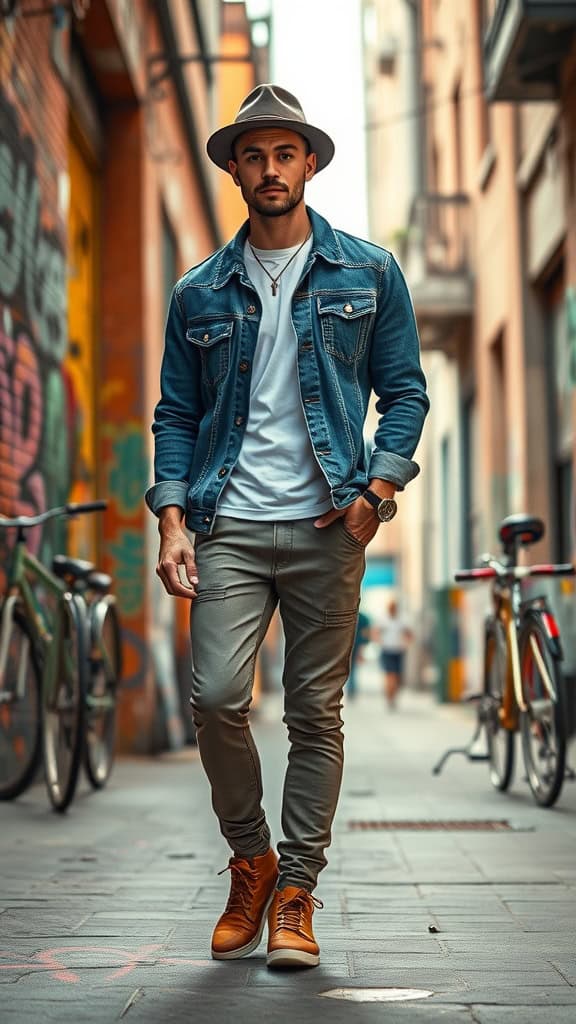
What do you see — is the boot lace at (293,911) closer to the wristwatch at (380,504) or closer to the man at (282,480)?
the man at (282,480)

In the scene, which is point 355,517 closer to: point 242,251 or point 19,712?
point 242,251

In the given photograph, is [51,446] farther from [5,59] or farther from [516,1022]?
[516,1022]

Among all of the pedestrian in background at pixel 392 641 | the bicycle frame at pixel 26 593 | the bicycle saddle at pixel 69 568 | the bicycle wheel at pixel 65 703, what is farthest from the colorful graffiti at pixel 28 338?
the pedestrian in background at pixel 392 641

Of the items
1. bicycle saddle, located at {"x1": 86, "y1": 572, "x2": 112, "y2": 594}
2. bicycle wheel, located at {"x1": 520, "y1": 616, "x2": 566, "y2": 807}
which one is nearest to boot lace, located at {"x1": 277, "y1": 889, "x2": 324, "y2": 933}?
bicycle wheel, located at {"x1": 520, "y1": 616, "x2": 566, "y2": 807}

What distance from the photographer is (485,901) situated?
4.47 m

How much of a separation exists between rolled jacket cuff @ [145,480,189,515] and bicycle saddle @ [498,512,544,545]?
377cm

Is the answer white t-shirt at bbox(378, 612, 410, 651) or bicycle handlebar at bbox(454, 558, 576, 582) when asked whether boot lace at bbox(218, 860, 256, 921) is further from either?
white t-shirt at bbox(378, 612, 410, 651)

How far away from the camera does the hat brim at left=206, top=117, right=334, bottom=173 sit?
3.74 m

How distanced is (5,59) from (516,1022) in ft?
19.3

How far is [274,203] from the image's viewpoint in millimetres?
3746

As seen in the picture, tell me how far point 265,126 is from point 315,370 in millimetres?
633

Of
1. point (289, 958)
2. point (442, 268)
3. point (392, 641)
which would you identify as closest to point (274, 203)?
point (289, 958)

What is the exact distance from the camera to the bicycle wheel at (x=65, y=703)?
21.8 ft

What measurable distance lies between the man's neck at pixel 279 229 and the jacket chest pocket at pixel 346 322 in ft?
0.66
